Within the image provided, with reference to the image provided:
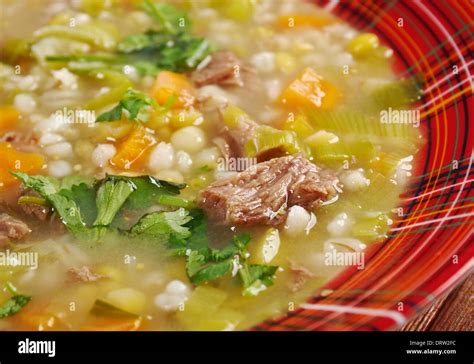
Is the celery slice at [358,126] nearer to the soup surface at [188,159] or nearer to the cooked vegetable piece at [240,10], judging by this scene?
the soup surface at [188,159]

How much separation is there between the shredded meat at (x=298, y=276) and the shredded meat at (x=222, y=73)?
5.00 feet

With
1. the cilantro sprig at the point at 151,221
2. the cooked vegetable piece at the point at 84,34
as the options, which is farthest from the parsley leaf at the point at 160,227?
the cooked vegetable piece at the point at 84,34

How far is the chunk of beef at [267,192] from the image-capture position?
3.58m

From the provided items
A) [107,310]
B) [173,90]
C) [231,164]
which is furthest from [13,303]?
[173,90]

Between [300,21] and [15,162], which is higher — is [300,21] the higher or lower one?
the higher one

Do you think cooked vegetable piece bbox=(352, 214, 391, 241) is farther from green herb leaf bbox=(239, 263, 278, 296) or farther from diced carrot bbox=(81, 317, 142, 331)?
diced carrot bbox=(81, 317, 142, 331)

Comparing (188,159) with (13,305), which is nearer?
(13,305)

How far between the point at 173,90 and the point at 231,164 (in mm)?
715

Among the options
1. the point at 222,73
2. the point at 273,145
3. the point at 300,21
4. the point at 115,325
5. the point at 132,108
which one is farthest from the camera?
the point at 300,21

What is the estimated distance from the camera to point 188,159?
3.99m

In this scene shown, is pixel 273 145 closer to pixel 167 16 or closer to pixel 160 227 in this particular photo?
pixel 160 227

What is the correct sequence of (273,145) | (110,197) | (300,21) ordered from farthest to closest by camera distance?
(300,21) < (273,145) < (110,197)
